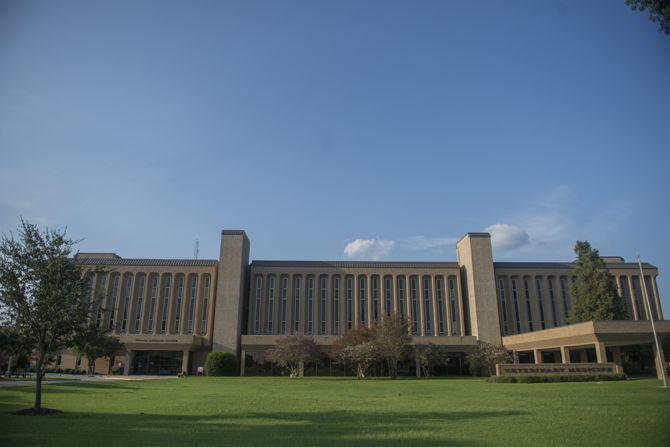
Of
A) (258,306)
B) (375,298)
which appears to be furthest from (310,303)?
(375,298)

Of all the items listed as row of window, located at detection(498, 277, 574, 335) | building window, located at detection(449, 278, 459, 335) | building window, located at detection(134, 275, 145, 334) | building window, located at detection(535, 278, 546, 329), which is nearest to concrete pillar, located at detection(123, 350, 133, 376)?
building window, located at detection(134, 275, 145, 334)

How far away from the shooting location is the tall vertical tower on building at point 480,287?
219 ft

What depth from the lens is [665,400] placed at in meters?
19.6

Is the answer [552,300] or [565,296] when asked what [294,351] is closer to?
[552,300]

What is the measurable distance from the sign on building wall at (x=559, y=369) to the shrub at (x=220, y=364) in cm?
3343

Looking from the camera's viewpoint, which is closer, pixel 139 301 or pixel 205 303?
pixel 139 301

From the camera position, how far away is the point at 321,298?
72.3 m

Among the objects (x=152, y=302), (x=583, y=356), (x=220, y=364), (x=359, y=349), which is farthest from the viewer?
(x=152, y=302)

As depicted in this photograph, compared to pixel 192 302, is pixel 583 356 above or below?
below

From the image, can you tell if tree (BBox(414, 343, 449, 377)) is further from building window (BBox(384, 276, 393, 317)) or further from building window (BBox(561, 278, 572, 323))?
building window (BBox(561, 278, 572, 323))

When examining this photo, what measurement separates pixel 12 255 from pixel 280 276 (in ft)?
180

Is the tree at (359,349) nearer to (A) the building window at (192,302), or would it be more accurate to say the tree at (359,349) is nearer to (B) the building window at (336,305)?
(B) the building window at (336,305)

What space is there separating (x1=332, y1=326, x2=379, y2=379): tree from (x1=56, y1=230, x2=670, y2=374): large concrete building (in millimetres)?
8705

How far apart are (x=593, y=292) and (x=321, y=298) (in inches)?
1469
